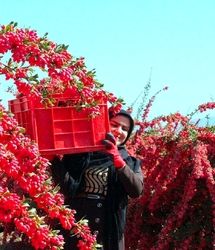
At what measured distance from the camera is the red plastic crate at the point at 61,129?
3.12 meters

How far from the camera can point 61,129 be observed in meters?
3.15

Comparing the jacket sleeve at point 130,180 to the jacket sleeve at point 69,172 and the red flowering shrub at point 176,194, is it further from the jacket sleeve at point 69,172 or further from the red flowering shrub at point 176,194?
the red flowering shrub at point 176,194

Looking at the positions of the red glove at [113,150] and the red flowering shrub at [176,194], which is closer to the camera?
the red glove at [113,150]

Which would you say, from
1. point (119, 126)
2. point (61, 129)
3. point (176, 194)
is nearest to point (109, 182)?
point (119, 126)

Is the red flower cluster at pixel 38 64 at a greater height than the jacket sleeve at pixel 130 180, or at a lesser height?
greater

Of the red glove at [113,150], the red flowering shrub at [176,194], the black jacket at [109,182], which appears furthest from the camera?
the red flowering shrub at [176,194]

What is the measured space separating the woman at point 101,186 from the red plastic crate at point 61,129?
18.2 inches

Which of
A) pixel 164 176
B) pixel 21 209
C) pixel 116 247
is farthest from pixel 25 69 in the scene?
pixel 164 176

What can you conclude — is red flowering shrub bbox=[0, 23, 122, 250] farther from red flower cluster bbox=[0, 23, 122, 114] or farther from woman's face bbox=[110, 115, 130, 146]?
woman's face bbox=[110, 115, 130, 146]

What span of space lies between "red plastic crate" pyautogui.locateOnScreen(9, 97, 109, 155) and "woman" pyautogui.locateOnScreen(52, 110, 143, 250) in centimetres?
46

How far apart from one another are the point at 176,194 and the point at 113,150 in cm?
159

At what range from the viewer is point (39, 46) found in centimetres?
263

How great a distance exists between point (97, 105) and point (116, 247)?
1121 millimetres

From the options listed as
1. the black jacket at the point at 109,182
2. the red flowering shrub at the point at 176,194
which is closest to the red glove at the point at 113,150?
the black jacket at the point at 109,182
